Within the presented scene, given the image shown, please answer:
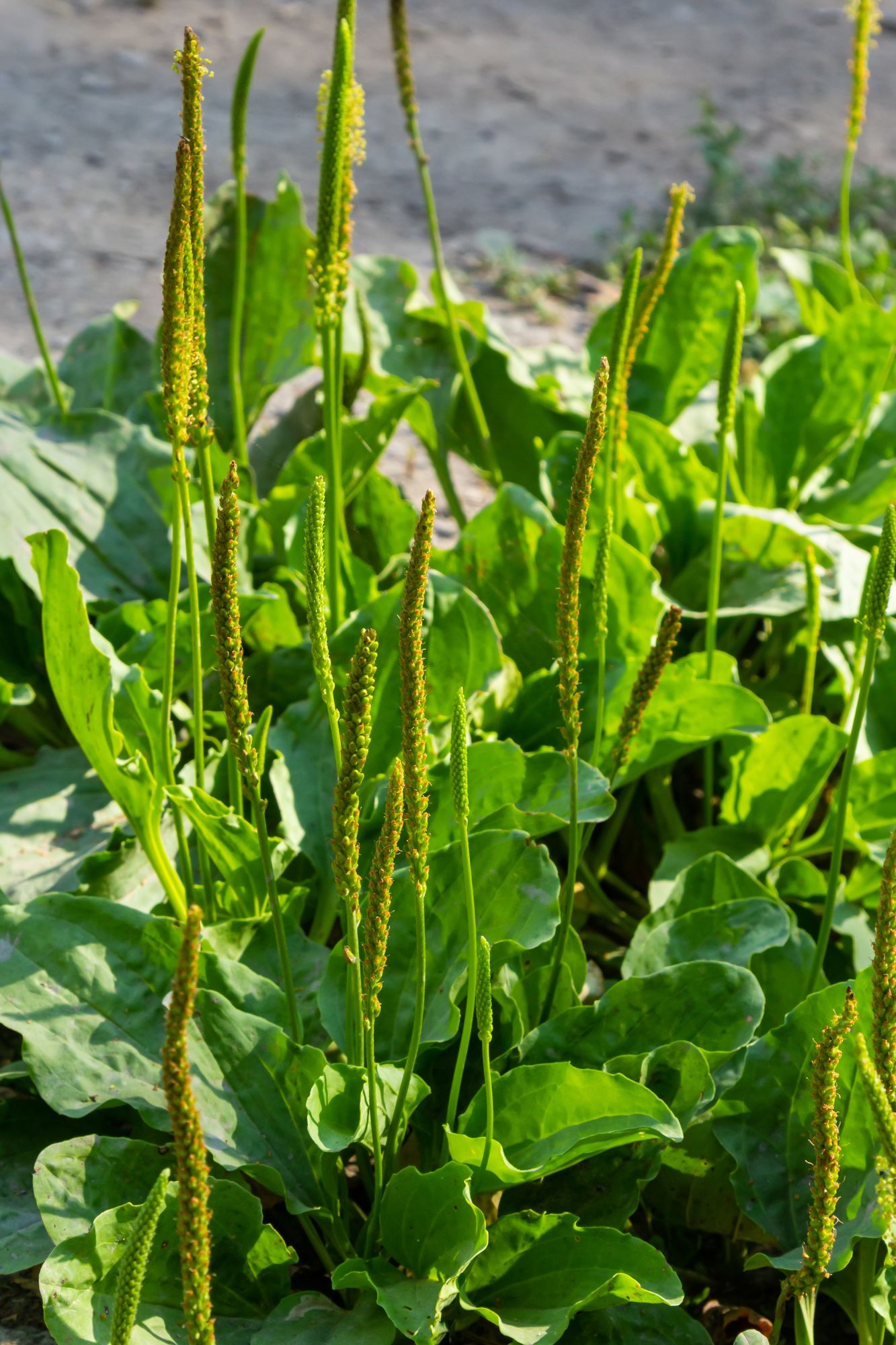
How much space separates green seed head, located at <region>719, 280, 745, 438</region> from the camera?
1.64m

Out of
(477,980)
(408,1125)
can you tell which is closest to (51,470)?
(408,1125)

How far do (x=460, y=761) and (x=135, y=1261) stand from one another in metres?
0.41

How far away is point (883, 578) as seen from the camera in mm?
1222

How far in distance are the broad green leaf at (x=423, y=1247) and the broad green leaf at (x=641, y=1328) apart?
167mm

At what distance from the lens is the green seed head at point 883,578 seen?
47.3 inches

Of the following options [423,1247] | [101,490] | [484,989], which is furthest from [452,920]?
[101,490]

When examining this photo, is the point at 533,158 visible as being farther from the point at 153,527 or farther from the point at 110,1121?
the point at 110,1121

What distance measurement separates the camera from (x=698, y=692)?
194 cm

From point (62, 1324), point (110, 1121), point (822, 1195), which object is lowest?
point (110, 1121)

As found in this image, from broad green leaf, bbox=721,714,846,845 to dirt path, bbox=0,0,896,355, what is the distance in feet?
8.93

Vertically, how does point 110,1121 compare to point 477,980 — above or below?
below

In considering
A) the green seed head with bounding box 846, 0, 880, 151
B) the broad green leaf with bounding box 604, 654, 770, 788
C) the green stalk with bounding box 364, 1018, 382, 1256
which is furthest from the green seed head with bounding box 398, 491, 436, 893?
the green seed head with bounding box 846, 0, 880, 151

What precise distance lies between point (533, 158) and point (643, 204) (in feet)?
2.24

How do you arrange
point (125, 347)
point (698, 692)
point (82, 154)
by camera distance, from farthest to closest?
1. point (82, 154)
2. point (125, 347)
3. point (698, 692)
